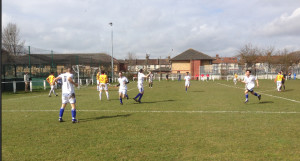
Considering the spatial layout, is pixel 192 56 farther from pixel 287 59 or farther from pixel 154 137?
pixel 154 137

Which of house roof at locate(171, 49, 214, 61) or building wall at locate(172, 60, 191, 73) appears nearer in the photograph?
house roof at locate(171, 49, 214, 61)

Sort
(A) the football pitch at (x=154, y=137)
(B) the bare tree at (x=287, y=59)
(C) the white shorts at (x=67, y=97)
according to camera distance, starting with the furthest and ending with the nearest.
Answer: (B) the bare tree at (x=287, y=59)
(C) the white shorts at (x=67, y=97)
(A) the football pitch at (x=154, y=137)

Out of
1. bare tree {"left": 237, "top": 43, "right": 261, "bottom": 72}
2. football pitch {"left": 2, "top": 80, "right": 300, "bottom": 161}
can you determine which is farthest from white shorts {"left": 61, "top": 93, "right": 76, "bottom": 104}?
bare tree {"left": 237, "top": 43, "right": 261, "bottom": 72}

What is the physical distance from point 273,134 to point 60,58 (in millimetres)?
27037

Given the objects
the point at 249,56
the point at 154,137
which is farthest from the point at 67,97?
the point at 249,56

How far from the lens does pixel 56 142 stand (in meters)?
5.84

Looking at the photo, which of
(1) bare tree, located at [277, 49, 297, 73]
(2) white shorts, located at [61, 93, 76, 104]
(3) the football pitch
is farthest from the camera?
(1) bare tree, located at [277, 49, 297, 73]

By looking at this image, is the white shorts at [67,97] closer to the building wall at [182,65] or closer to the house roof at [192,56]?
the building wall at [182,65]

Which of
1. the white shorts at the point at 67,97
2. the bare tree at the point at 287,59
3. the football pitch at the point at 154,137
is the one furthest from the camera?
the bare tree at the point at 287,59

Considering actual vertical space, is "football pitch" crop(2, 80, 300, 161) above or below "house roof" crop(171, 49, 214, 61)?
below

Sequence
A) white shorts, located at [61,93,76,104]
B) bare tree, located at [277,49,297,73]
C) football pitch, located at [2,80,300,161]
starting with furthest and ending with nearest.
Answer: bare tree, located at [277,49,297,73], white shorts, located at [61,93,76,104], football pitch, located at [2,80,300,161]

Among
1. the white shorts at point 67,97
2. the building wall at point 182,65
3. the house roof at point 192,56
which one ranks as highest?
the house roof at point 192,56

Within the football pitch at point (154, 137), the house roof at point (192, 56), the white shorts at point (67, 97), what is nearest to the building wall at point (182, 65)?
the house roof at point (192, 56)

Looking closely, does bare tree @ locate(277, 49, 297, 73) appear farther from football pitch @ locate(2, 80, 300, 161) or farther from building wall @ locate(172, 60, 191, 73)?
football pitch @ locate(2, 80, 300, 161)
